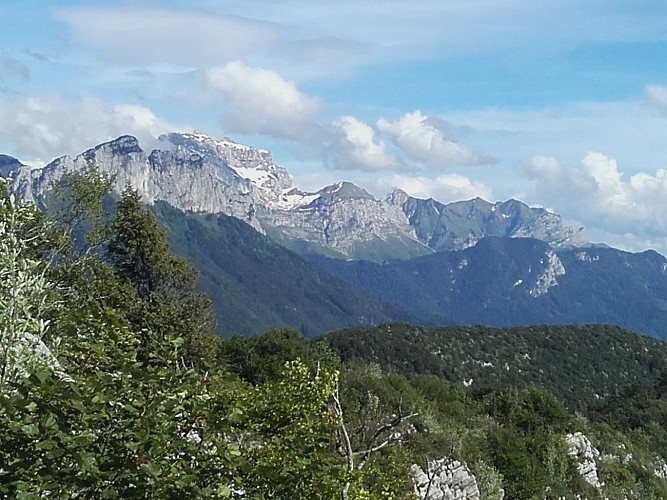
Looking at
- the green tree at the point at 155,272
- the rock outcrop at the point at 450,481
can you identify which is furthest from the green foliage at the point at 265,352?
the rock outcrop at the point at 450,481

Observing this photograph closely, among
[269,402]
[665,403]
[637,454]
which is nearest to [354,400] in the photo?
[637,454]

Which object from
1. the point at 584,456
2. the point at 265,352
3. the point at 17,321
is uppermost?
the point at 17,321

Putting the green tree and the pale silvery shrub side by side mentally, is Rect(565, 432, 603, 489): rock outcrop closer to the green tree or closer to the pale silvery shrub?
the green tree

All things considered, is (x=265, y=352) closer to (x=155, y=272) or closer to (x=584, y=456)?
(x=155, y=272)

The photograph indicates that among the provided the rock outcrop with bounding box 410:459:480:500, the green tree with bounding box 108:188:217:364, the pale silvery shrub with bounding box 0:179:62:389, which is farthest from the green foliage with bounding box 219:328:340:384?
the pale silvery shrub with bounding box 0:179:62:389

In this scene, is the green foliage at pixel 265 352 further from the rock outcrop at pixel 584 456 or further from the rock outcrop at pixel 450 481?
the rock outcrop at pixel 584 456

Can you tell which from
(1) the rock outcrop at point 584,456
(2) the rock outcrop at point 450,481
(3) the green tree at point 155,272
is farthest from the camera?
(1) the rock outcrop at point 584,456

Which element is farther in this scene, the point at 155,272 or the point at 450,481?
the point at 155,272

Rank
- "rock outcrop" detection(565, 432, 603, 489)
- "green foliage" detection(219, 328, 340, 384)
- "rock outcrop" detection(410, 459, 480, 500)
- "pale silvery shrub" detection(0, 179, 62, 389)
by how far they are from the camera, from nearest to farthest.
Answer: "pale silvery shrub" detection(0, 179, 62, 389)
"rock outcrop" detection(410, 459, 480, 500)
"green foliage" detection(219, 328, 340, 384)
"rock outcrop" detection(565, 432, 603, 489)

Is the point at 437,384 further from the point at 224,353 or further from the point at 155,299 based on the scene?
the point at 155,299

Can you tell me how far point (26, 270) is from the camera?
36.1ft

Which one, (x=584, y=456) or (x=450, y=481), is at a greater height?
(x=450, y=481)

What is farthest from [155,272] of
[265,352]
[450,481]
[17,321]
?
[17,321]

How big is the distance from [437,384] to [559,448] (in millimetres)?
33392
